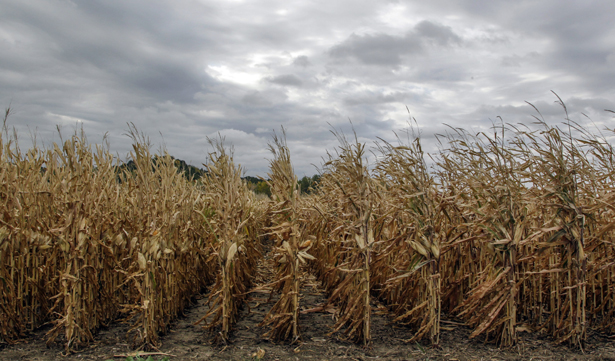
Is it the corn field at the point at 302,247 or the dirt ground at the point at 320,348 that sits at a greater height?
the corn field at the point at 302,247

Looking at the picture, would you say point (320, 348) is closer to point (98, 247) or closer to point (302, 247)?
point (302, 247)

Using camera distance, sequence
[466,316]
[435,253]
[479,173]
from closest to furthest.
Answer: [435,253]
[479,173]
[466,316]

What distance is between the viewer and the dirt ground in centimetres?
450

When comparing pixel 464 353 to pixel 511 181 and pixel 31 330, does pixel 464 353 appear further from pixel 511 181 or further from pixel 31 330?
pixel 31 330

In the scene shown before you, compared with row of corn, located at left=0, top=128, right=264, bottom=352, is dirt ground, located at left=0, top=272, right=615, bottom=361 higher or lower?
lower

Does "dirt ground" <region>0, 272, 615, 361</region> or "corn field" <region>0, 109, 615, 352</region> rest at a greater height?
"corn field" <region>0, 109, 615, 352</region>

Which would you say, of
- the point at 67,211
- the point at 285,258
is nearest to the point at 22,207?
the point at 67,211

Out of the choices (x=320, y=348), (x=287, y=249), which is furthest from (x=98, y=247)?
(x=320, y=348)

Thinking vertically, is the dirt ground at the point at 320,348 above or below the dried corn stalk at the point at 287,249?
below

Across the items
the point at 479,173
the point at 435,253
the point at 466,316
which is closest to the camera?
the point at 435,253

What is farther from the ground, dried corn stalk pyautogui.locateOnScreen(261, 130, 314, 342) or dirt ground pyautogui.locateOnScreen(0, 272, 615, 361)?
dried corn stalk pyautogui.locateOnScreen(261, 130, 314, 342)

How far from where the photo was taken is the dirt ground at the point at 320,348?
450 cm

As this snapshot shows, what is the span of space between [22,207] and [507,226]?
694 centimetres

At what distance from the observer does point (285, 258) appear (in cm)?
473
